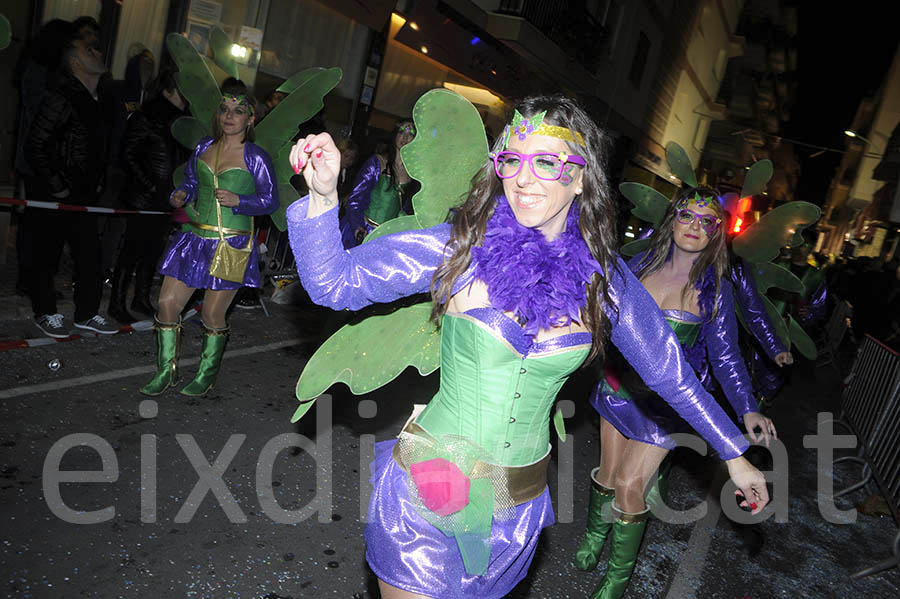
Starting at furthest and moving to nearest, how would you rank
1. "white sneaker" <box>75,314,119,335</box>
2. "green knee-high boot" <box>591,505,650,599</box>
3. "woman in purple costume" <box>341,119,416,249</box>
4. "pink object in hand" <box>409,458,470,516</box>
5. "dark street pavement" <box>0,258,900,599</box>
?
"woman in purple costume" <box>341,119,416,249</box> → "white sneaker" <box>75,314,119,335</box> → "green knee-high boot" <box>591,505,650,599</box> → "dark street pavement" <box>0,258,900,599</box> → "pink object in hand" <box>409,458,470,516</box>

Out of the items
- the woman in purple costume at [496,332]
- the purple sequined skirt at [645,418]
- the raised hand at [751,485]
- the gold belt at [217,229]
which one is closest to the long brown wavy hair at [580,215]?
the woman in purple costume at [496,332]

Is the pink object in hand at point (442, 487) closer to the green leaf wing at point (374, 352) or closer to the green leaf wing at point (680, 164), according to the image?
the green leaf wing at point (374, 352)

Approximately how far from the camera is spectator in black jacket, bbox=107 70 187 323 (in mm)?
6031

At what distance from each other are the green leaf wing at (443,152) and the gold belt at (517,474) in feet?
2.17

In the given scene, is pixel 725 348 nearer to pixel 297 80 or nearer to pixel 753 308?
pixel 753 308

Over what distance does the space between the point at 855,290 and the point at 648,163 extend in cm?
1240

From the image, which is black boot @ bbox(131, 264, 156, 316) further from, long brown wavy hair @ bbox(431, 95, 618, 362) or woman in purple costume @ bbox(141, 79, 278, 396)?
long brown wavy hair @ bbox(431, 95, 618, 362)

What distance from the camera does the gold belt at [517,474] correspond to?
197 centimetres

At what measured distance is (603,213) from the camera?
2150mm

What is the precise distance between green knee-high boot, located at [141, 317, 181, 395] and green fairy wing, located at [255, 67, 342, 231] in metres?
0.98

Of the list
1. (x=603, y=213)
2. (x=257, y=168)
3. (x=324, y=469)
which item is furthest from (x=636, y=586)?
(x=257, y=168)

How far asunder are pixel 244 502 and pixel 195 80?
2708 mm

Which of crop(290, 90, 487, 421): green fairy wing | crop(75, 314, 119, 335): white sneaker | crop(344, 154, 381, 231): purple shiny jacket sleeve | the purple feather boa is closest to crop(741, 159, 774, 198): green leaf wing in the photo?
the purple feather boa

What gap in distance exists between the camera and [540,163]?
1987 millimetres
